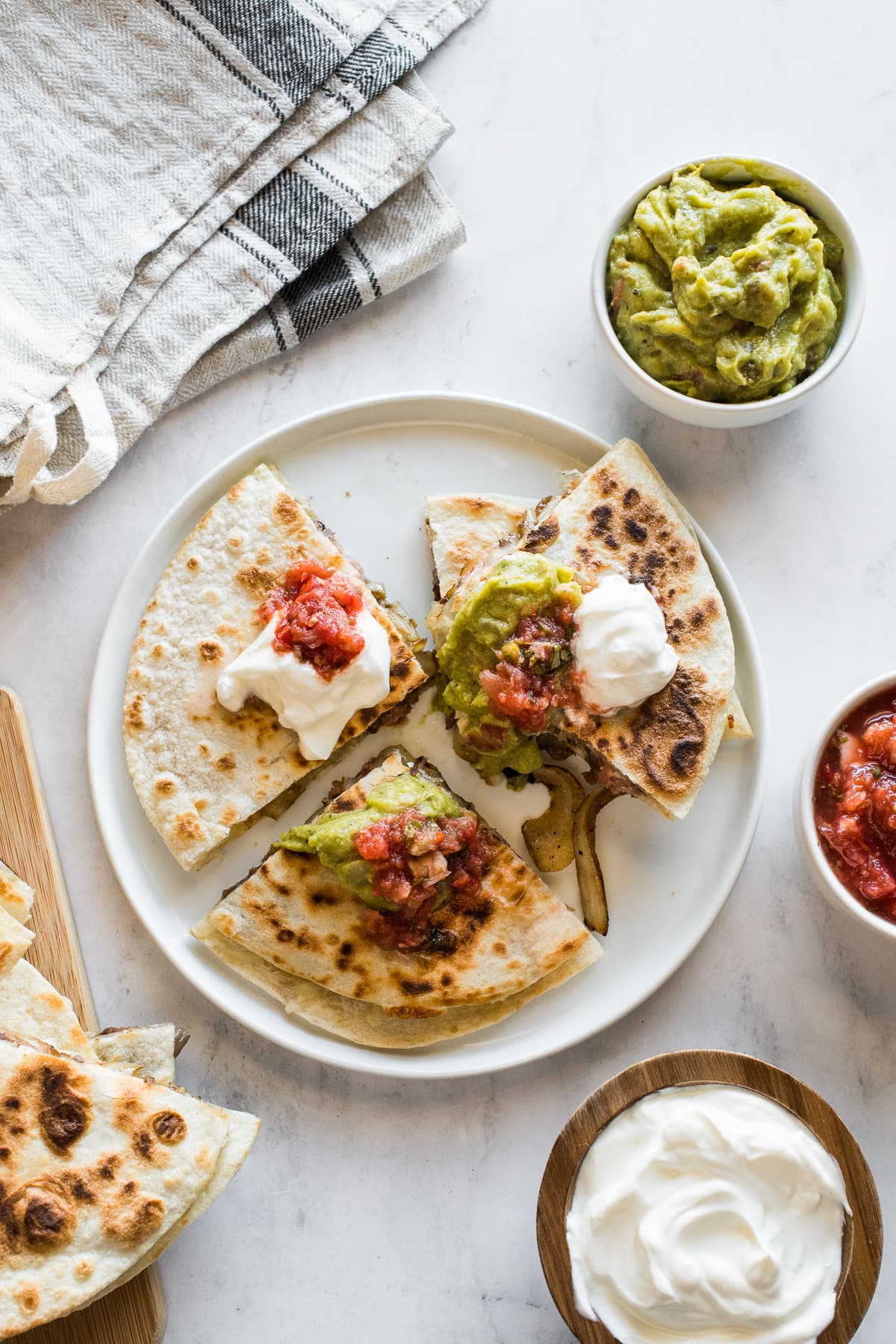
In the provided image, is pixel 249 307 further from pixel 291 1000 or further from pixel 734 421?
pixel 291 1000

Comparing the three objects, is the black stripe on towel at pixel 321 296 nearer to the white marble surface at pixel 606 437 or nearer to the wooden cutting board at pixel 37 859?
the white marble surface at pixel 606 437

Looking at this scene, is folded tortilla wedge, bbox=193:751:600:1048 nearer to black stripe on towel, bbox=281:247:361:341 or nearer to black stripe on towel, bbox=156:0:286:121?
black stripe on towel, bbox=281:247:361:341

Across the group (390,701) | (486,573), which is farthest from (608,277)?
(390,701)

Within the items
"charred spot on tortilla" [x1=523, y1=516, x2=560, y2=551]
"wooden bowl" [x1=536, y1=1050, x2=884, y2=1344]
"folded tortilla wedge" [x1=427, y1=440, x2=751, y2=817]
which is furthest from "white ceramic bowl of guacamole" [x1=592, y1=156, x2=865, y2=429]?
"wooden bowl" [x1=536, y1=1050, x2=884, y2=1344]

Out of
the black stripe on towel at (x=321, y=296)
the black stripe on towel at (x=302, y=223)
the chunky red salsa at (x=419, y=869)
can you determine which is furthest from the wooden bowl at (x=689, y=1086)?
the black stripe on towel at (x=302, y=223)

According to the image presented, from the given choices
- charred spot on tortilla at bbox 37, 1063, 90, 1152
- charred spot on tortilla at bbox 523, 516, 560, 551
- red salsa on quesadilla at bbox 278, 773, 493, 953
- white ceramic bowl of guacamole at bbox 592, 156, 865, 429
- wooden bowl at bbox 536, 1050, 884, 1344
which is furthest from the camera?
charred spot on tortilla at bbox 523, 516, 560, 551

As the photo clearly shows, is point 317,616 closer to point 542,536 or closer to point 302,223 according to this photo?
point 542,536

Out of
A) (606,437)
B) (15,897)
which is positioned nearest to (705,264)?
(606,437)
